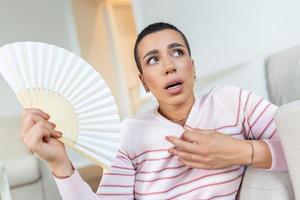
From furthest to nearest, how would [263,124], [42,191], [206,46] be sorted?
[206,46] → [42,191] → [263,124]

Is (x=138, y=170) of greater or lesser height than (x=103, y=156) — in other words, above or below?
below

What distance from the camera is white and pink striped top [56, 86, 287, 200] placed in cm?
99

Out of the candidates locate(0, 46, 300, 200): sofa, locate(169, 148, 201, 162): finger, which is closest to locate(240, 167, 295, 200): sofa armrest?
locate(0, 46, 300, 200): sofa

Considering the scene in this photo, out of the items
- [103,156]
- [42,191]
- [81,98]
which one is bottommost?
[42,191]

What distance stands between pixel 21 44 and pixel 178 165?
48cm

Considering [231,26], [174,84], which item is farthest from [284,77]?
[231,26]

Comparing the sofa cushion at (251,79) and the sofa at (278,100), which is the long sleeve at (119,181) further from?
the sofa cushion at (251,79)

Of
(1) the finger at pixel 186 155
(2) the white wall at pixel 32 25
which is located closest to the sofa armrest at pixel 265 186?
(1) the finger at pixel 186 155

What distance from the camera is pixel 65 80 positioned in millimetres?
882

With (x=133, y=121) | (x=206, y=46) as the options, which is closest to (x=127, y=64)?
(x=206, y=46)

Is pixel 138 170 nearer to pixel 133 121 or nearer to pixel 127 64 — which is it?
pixel 133 121

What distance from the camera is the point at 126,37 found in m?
5.60

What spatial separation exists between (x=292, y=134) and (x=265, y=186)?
7.5 inches

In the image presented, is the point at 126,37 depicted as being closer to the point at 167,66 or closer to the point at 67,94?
the point at 167,66
